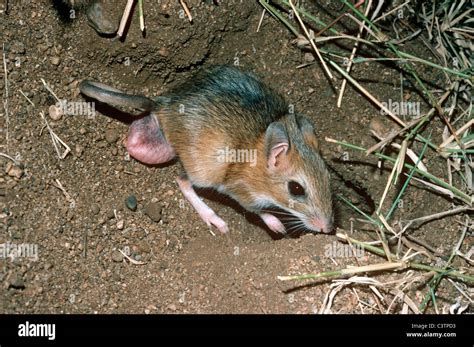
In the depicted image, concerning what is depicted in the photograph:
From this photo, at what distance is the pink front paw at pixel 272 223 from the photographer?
5.60 m

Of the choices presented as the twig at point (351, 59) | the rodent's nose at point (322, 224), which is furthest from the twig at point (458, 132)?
the rodent's nose at point (322, 224)

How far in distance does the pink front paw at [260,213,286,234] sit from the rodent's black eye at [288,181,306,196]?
1.96 ft

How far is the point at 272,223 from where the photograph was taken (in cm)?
562

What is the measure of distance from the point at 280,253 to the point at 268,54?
1.77m

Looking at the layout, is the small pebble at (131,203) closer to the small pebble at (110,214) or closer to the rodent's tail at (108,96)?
the small pebble at (110,214)

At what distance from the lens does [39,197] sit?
446 centimetres

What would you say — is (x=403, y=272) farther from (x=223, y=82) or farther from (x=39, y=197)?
(x=39, y=197)

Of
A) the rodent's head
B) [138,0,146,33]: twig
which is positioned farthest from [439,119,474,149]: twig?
[138,0,146,33]: twig

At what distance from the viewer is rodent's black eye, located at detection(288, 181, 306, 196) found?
503 cm

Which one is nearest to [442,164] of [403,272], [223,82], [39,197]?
[403,272]

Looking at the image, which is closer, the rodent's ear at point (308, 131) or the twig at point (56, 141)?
the twig at point (56, 141)

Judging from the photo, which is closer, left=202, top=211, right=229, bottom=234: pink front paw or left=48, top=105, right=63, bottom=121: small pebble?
left=48, top=105, right=63, bottom=121: small pebble

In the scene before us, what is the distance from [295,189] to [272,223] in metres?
0.65

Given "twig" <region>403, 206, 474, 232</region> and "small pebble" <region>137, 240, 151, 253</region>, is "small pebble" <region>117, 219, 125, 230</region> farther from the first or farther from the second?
"twig" <region>403, 206, 474, 232</region>
